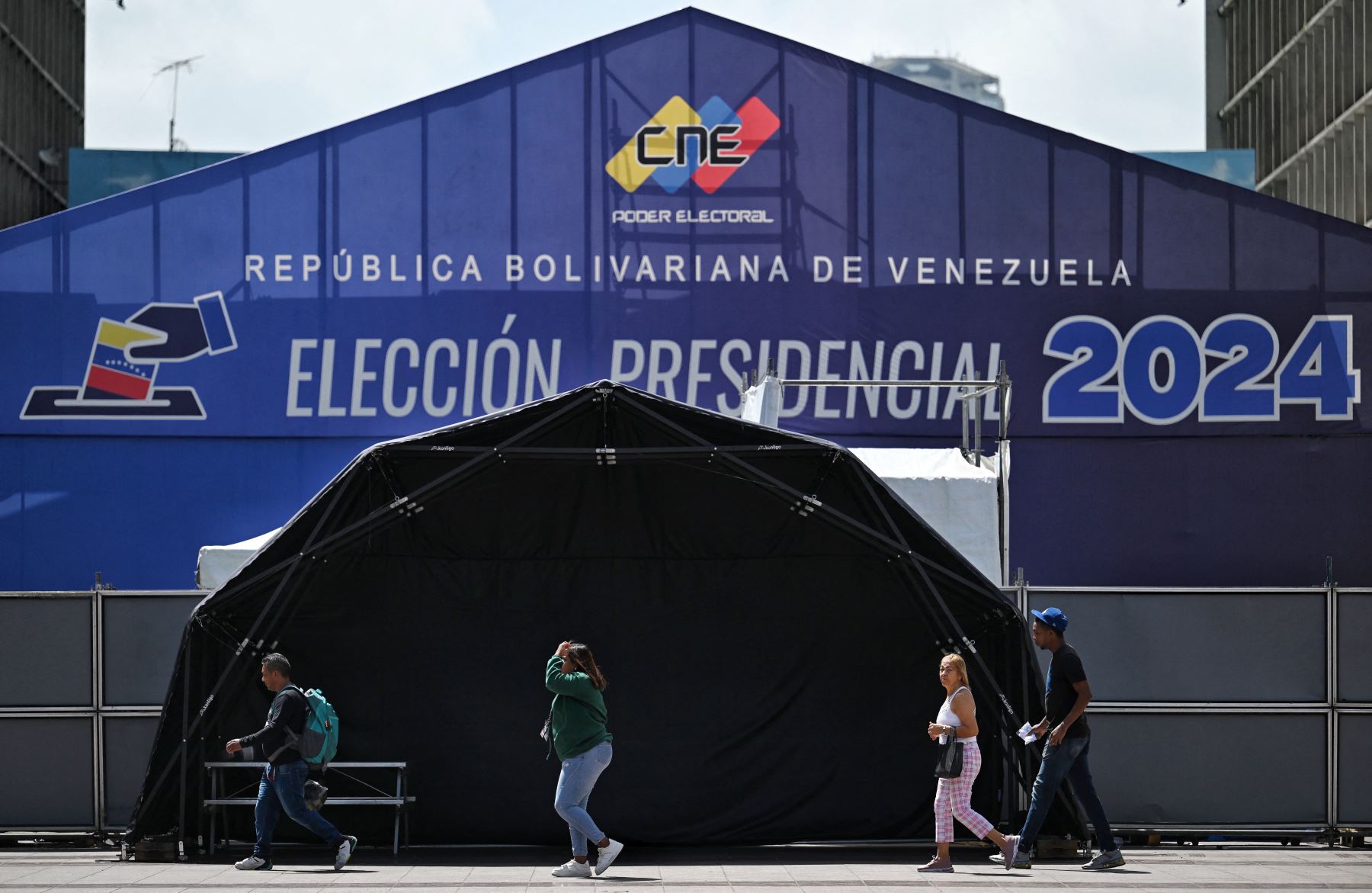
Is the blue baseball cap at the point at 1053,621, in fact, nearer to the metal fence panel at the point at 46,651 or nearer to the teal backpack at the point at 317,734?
the teal backpack at the point at 317,734

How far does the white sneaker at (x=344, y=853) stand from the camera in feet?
37.4

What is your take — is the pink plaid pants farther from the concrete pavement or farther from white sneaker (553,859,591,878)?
white sneaker (553,859,591,878)

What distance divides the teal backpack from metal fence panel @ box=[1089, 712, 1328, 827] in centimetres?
618

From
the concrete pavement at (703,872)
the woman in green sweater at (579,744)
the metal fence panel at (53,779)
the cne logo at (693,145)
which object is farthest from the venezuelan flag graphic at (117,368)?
the woman in green sweater at (579,744)

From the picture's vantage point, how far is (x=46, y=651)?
1308 cm

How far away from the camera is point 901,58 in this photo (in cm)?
11406

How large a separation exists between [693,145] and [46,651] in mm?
13569

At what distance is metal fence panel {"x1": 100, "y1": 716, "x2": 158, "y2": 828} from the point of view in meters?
13.0

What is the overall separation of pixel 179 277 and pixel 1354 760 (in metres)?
17.4

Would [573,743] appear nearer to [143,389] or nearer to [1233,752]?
[1233,752]

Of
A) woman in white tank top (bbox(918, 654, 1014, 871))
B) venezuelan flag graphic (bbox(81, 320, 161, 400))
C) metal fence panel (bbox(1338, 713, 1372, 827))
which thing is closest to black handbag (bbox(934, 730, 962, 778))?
woman in white tank top (bbox(918, 654, 1014, 871))

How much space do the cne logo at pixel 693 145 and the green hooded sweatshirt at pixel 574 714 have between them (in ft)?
45.4

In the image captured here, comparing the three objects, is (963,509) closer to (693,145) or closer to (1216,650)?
(1216,650)

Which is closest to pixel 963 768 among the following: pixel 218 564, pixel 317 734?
pixel 317 734
